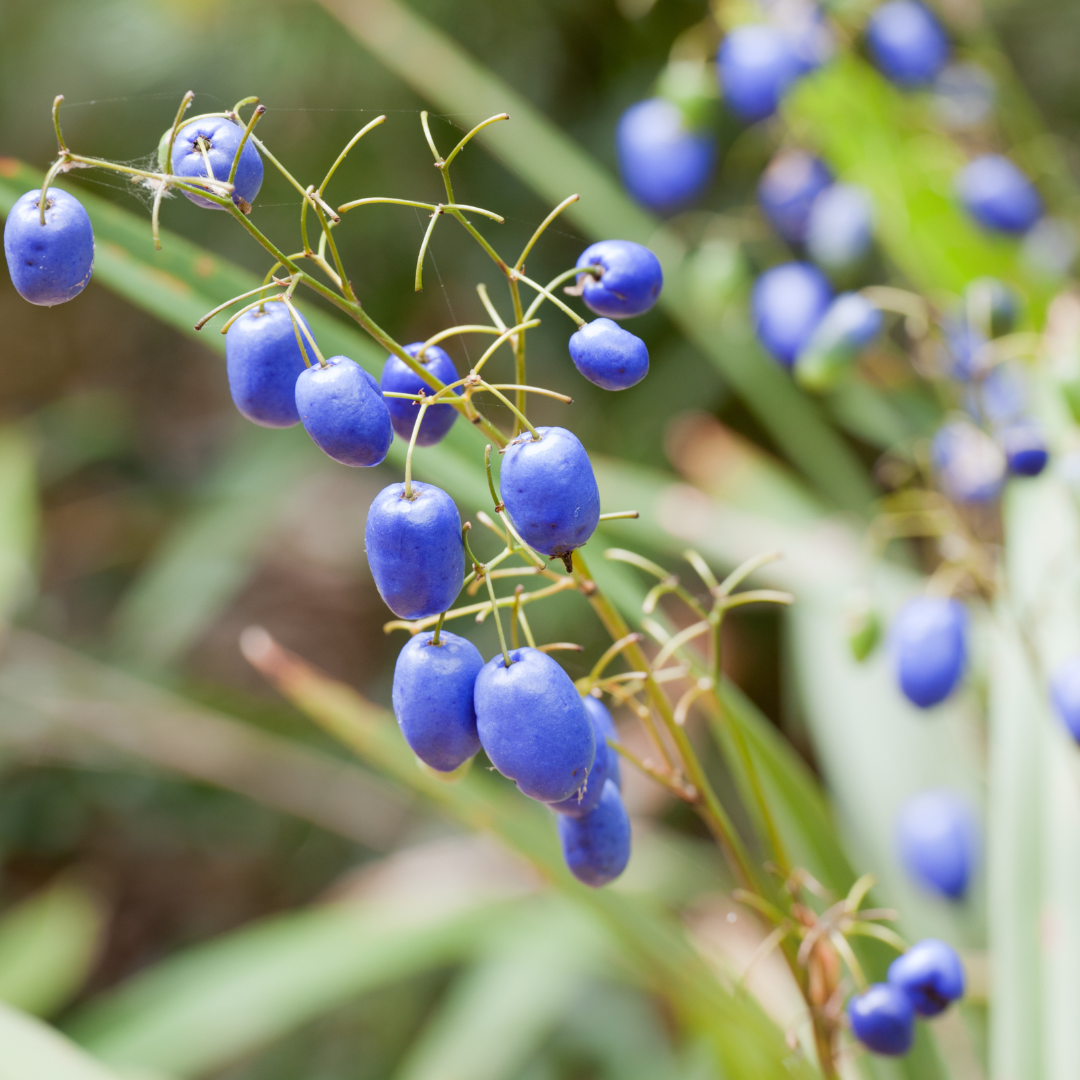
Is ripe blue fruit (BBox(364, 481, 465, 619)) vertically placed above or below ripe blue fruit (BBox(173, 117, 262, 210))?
below

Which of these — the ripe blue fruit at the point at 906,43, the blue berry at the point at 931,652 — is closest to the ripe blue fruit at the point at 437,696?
the blue berry at the point at 931,652

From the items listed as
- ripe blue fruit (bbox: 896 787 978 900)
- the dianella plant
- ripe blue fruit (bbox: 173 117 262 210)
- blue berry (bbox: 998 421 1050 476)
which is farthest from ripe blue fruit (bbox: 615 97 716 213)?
ripe blue fruit (bbox: 173 117 262 210)

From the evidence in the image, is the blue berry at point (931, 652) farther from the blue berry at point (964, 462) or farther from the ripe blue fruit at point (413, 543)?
the ripe blue fruit at point (413, 543)

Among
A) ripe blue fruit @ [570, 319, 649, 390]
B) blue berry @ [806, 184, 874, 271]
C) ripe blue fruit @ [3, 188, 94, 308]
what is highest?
blue berry @ [806, 184, 874, 271]

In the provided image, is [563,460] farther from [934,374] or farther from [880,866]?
[880,866]

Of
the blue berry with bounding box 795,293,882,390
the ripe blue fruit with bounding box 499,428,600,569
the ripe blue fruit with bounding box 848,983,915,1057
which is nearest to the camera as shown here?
the ripe blue fruit with bounding box 499,428,600,569

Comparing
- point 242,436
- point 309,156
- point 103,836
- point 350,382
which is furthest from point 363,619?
point 350,382

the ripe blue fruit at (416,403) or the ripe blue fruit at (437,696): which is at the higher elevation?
the ripe blue fruit at (416,403)

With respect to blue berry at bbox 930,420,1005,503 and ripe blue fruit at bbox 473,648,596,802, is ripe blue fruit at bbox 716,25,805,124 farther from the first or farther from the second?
ripe blue fruit at bbox 473,648,596,802
